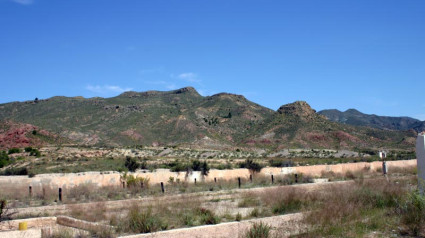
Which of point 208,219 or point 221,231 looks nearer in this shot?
point 221,231

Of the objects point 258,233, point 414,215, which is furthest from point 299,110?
point 258,233

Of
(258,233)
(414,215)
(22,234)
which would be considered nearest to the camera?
(258,233)

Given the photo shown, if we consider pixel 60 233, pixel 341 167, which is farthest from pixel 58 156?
pixel 60 233

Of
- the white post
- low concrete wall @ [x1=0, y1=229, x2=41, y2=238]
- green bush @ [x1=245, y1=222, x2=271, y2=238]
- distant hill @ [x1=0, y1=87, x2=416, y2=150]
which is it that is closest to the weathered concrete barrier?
low concrete wall @ [x1=0, y1=229, x2=41, y2=238]

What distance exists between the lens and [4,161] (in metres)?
47.7

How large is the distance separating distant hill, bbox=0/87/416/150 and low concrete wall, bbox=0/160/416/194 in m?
36.5

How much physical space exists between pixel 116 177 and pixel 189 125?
64562mm

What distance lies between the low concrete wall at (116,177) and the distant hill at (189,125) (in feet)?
120

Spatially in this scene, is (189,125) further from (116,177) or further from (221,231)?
(221,231)

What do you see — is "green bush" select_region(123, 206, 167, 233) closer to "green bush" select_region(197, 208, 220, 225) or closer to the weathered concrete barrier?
the weathered concrete barrier

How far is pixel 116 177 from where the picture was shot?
37094 millimetres

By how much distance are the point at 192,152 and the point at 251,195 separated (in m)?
49.9

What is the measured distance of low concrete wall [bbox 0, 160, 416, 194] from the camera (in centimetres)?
3372

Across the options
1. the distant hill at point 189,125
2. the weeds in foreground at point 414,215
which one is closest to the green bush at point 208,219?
the weeds in foreground at point 414,215
